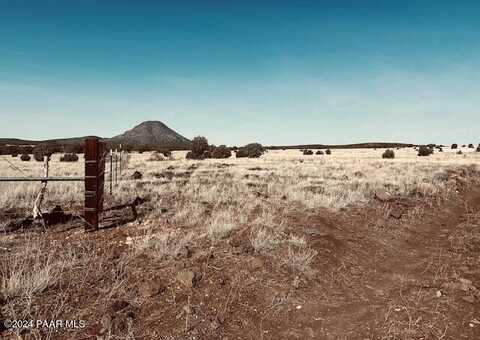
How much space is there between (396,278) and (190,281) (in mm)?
3651

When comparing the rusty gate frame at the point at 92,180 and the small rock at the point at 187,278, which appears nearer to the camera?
the small rock at the point at 187,278

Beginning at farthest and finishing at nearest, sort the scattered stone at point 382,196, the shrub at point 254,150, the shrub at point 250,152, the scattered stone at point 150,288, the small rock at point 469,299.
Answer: the shrub at point 254,150, the shrub at point 250,152, the scattered stone at point 382,196, the small rock at point 469,299, the scattered stone at point 150,288

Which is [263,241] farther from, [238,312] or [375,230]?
[375,230]

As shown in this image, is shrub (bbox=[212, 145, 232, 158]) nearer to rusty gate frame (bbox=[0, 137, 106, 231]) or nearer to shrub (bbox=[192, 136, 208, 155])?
shrub (bbox=[192, 136, 208, 155])

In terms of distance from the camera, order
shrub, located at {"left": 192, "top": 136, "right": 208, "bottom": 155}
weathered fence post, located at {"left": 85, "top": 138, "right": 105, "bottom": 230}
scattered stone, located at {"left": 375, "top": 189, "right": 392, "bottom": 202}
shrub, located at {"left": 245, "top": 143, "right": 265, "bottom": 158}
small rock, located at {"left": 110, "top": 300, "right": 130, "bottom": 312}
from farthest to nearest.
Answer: shrub, located at {"left": 245, "top": 143, "right": 265, "bottom": 158} < shrub, located at {"left": 192, "top": 136, "right": 208, "bottom": 155} < scattered stone, located at {"left": 375, "top": 189, "right": 392, "bottom": 202} < weathered fence post, located at {"left": 85, "top": 138, "right": 105, "bottom": 230} < small rock, located at {"left": 110, "top": 300, "right": 130, "bottom": 312}

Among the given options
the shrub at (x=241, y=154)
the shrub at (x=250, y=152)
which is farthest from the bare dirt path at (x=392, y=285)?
the shrub at (x=250, y=152)

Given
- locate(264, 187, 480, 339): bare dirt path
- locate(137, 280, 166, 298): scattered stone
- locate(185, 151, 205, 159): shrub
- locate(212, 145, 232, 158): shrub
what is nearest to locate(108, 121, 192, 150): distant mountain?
locate(212, 145, 232, 158): shrub

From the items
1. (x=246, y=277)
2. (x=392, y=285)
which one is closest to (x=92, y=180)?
(x=246, y=277)

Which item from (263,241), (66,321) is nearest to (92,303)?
(66,321)

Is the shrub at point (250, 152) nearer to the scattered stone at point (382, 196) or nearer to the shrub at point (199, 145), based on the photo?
the shrub at point (199, 145)

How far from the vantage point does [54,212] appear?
10.1 m

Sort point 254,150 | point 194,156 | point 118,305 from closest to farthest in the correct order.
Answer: point 118,305, point 194,156, point 254,150

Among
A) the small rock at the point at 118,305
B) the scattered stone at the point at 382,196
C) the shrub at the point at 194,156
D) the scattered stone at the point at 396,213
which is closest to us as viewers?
the small rock at the point at 118,305

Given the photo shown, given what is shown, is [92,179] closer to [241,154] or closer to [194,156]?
[194,156]
